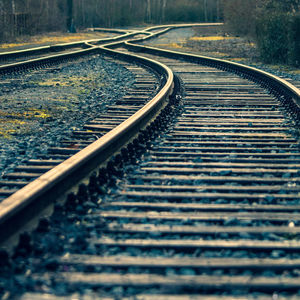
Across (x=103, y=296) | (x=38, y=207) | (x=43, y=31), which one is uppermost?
(x=43, y=31)

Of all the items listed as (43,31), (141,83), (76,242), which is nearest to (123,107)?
(141,83)

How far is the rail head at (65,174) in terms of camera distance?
10.1ft

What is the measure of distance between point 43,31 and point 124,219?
3277 cm

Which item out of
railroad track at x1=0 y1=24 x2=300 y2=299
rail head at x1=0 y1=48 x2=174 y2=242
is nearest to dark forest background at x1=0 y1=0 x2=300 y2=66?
railroad track at x1=0 y1=24 x2=300 y2=299

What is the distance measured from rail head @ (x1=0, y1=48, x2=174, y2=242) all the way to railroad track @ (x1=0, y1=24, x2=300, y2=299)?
0.02 metres

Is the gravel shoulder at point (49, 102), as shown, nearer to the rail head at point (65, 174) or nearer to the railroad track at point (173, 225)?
the rail head at point (65, 174)

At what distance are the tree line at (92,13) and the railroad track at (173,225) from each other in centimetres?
2239

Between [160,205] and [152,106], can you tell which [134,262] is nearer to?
[160,205]

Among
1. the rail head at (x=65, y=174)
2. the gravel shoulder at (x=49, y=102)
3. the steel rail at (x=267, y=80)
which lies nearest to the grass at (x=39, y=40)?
the steel rail at (x=267, y=80)

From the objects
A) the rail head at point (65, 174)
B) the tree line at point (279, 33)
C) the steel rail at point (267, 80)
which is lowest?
the rail head at point (65, 174)

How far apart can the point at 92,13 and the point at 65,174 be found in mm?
43148

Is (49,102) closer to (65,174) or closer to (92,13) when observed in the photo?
(65,174)

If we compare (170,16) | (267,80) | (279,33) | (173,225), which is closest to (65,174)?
(173,225)

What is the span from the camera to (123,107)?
7.93 meters
